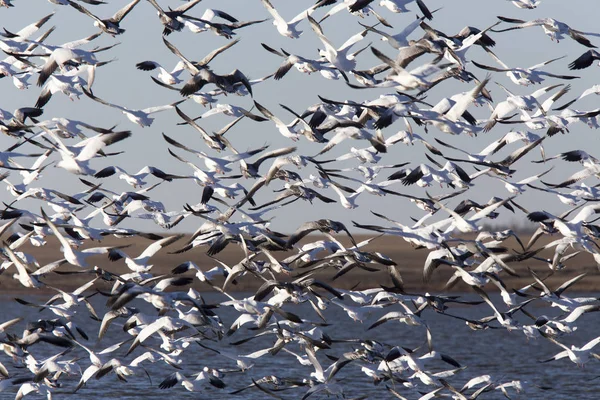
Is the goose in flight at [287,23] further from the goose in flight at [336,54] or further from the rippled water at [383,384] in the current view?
the rippled water at [383,384]

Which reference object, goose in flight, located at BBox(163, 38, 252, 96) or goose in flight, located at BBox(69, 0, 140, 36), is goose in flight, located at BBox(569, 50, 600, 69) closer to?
goose in flight, located at BBox(163, 38, 252, 96)

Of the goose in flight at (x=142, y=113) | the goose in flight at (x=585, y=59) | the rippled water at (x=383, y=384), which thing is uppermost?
the goose in flight at (x=585, y=59)

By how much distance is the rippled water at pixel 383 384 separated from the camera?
27812 mm

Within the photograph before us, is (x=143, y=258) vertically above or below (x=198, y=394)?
above

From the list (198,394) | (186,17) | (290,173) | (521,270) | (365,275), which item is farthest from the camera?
(521,270)

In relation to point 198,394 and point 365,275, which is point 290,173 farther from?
point 365,275

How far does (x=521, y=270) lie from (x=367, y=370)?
50.6 meters

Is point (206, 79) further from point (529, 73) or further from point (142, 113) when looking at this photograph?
point (529, 73)

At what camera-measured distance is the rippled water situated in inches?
1095

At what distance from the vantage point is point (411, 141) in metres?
18.2

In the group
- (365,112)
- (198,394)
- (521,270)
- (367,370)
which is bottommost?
(521,270)

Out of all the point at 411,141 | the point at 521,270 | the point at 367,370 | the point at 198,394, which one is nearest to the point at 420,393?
the point at 198,394

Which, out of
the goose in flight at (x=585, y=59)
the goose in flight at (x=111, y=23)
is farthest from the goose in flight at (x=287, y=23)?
the goose in flight at (x=585, y=59)

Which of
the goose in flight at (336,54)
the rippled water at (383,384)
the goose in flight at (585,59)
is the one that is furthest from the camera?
the rippled water at (383,384)
